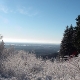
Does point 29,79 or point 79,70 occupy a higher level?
point 79,70

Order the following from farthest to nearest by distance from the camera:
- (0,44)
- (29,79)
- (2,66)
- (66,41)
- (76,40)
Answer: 1. (66,41)
2. (76,40)
3. (0,44)
4. (2,66)
5. (29,79)

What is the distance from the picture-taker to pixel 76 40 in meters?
26.8

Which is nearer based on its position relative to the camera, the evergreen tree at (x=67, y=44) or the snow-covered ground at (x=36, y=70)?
the snow-covered ground at (x=36, y=70)

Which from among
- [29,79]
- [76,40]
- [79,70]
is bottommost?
[29,79]

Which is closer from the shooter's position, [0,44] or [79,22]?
[0,44]

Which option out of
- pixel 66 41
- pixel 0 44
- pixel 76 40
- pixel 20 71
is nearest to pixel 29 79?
pixel 20 71

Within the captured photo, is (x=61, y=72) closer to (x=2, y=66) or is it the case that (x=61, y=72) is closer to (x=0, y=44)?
(x=2, y=66)

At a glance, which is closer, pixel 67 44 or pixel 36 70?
pixel 36 70

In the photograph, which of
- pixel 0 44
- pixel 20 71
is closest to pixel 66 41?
pixel 0 44

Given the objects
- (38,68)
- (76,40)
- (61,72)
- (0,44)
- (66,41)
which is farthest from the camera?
(66,41)

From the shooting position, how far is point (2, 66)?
33.7ft

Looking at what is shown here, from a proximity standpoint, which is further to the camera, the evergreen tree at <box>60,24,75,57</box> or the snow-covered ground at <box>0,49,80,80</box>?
the evergreen tree at <box>60,24,75,57</box>

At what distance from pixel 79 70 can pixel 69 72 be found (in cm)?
87

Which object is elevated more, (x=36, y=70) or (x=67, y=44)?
(x=67, y=44)
